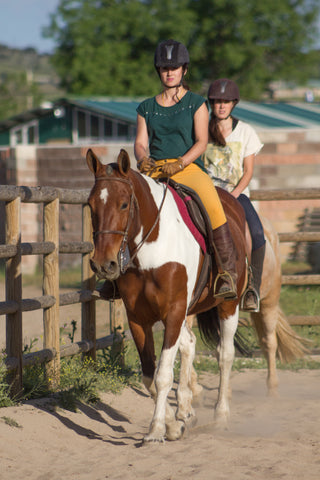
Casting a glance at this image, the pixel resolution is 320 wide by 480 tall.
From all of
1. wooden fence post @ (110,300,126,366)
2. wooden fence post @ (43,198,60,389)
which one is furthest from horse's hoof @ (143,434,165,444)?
wooden fence post @ (110,300,126,366)

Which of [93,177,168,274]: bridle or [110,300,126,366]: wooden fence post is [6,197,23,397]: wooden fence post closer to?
[93,177,168,274]: bridle

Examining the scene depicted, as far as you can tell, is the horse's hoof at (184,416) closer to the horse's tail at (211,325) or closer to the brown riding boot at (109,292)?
the horse's tail at (211,325)

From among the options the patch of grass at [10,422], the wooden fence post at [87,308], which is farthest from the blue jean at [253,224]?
the patch of grass at [10,422]

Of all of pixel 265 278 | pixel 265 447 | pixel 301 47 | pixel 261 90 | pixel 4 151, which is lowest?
pixel 265 447

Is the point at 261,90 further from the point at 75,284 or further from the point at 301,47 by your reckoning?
the point at 75,284

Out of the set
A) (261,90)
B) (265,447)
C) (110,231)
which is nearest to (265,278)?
(265,447)

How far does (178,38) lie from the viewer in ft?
151

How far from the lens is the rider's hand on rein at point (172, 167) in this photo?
496 centimetres

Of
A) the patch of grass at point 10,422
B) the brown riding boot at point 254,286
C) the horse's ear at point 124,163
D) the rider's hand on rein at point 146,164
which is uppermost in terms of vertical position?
the rider's hand on rein at point 146,164

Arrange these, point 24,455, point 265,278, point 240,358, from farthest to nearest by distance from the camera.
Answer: point 240,358 < point 265,278 < point 24,455

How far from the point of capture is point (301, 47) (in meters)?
50.4

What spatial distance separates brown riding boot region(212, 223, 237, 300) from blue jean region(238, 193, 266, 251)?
970 millimetres

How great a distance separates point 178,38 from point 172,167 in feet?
140

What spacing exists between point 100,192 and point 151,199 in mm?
506
